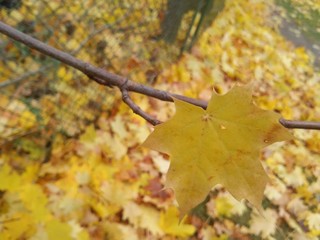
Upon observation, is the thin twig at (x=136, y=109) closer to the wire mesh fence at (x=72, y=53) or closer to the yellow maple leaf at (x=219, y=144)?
the yellow maple leaf at (x=219, y=144)

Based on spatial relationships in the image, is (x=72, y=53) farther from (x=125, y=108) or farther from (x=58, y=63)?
(x=125, y=108)

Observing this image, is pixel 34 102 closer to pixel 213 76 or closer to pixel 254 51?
pixel 213 76

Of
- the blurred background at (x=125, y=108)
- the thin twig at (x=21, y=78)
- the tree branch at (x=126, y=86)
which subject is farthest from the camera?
the blurred background at (x=125, y=108)

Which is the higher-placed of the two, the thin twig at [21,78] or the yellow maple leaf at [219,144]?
the yellow maple leaf at [219,144]

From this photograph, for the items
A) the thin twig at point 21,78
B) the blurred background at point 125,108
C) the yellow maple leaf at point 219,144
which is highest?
the yellow maple leaf at point 219,144

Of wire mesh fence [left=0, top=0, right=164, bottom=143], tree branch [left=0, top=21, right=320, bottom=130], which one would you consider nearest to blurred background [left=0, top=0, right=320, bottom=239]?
wire mesh fence [left=0, top=0, right=164, bottom=143]

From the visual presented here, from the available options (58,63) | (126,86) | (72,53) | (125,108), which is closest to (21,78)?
(58,63)

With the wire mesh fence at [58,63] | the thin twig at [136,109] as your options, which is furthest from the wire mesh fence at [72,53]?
the thin twig at [136,109]

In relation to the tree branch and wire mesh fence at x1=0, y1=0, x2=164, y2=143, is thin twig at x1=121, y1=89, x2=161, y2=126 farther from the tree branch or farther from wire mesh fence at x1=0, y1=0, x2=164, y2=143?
wire mesh fence at x1=0, y1=0, x2=164, y2=143
